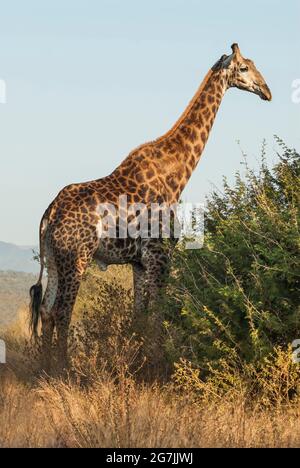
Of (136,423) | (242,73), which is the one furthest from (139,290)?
(136,423)

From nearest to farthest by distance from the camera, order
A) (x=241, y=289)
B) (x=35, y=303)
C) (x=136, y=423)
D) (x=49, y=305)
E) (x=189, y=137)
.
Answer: (x=136, y=423) < (x=241, y=289) < (x=49, y=305) < (x=35, y=303) < (x=189, y=137)

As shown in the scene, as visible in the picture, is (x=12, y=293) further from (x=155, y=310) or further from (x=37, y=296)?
(x=155, y=310)

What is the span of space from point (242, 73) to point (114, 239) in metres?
3.51

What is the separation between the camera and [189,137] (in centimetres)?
1493

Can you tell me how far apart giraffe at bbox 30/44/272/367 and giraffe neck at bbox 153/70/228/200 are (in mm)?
15

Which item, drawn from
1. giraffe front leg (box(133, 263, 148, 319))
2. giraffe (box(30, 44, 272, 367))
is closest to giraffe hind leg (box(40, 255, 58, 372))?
giraffe (box(30, 44, 272, 367))

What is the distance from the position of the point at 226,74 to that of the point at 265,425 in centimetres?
725

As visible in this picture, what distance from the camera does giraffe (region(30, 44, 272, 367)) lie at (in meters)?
13.5

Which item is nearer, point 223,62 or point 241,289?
point 241,289

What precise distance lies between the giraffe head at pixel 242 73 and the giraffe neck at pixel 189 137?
0.11 m

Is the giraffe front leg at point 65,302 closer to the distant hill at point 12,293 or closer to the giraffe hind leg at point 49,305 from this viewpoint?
the giraffe hind leg at point 49,305

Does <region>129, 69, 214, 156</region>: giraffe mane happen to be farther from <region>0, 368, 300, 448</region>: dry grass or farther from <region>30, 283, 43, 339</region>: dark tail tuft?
<region>0, 368, 300, 448</region>: dry grass

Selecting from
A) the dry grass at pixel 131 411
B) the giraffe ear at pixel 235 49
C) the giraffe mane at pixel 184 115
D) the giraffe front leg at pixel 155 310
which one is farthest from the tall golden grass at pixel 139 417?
the giraffe ear at pixel 235 49

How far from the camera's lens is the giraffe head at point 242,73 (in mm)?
15078
